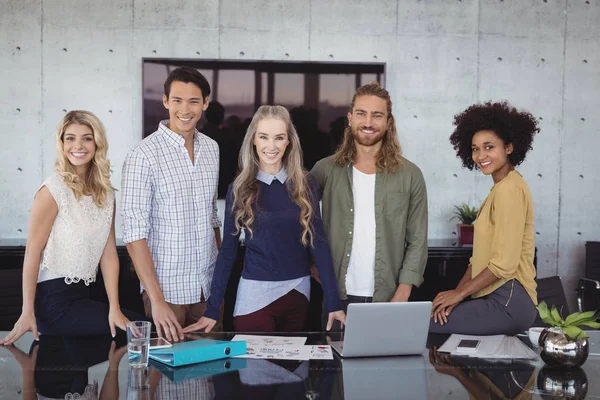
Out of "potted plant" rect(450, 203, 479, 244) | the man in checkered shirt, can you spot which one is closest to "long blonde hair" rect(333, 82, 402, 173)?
the man in checkered shirt

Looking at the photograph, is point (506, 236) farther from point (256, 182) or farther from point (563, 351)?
point (256, 182)

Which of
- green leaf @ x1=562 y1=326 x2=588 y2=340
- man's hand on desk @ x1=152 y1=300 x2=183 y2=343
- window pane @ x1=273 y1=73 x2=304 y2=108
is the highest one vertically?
window pane @ x1=273 y1=73 x2=304 y2=108

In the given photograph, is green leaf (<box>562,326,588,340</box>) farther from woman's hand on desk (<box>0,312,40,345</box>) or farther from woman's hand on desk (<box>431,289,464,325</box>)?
woman's hand on desk (<box>0,312,40,345</box>)

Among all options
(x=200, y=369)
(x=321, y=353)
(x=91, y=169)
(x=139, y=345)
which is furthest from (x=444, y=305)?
(x=91, y=169)

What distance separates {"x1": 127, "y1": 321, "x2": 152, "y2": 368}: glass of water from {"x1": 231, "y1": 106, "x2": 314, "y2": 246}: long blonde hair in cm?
83

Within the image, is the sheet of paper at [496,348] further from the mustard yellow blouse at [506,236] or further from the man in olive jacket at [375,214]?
the man in olive jacket at [375,214]

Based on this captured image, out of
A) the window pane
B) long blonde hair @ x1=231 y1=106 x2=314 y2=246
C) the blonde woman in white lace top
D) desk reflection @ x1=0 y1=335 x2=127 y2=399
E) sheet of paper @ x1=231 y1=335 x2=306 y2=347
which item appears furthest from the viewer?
the window pane

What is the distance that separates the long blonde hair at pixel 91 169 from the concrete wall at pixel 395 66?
2.38 metres

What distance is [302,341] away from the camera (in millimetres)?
2416

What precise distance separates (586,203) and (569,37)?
4.56 ft

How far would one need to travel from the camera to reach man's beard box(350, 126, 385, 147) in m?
3.18

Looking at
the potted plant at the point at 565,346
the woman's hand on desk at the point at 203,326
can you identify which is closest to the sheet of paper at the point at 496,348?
the potted plant at the point at 565,346

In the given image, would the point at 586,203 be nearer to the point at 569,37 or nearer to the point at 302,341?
the point at 569,37

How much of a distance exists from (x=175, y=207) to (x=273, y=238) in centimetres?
50
